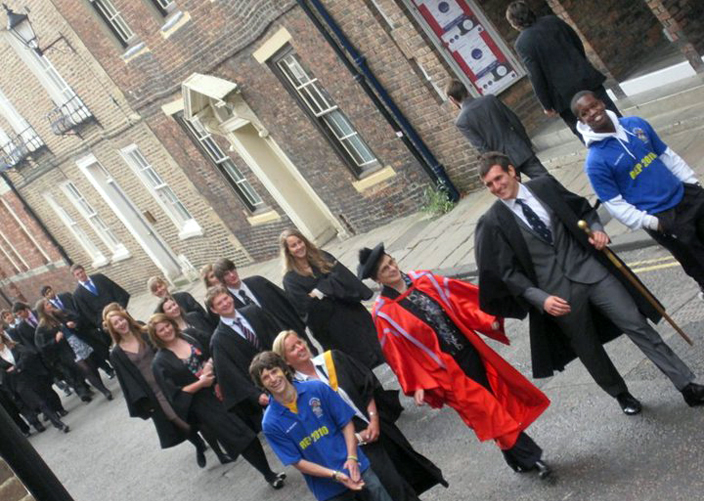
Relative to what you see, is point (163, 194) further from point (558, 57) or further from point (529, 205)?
point (529, 205)

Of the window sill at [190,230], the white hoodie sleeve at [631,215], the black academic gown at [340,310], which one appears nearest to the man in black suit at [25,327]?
the window sill at [190,230]

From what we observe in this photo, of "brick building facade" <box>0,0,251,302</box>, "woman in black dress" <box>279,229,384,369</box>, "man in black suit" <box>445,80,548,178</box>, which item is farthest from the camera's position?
"brick building facade" <box>0,0,251,302</box>

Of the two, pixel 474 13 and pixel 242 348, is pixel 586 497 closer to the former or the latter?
pixel 242 348

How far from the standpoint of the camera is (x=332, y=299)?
31.3 ft

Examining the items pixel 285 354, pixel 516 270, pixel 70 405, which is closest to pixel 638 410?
pixel 516 270

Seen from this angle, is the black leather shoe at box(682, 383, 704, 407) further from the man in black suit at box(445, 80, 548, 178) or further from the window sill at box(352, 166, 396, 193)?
the window sill at box(352, 166, 396, 193)

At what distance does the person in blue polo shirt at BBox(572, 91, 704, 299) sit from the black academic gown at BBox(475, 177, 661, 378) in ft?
1.38

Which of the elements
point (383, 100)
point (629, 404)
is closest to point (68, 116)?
point (383, 100)

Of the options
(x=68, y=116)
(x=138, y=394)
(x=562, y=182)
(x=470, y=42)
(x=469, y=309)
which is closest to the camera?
(x=469, y=309)

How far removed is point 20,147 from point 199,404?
64.0 feet

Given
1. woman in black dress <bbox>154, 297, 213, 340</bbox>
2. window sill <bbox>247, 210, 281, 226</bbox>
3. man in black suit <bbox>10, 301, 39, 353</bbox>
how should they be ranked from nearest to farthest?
1. woman in black dress <bbox>154, 297, 213, 340</bbox>
2. man in black suit <bbox>10, 301, 39, 353</bbox>
3. window sill <bbox>247, 210, 281, 226</bbox>

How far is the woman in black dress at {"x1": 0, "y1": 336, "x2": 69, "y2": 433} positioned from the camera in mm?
17250

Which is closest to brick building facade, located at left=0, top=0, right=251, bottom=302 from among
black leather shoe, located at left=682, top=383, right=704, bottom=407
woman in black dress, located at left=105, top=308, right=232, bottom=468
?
woman in black dress, located at left=105, top=308, right=232, bottom=468

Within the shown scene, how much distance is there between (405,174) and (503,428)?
33.4 feet
